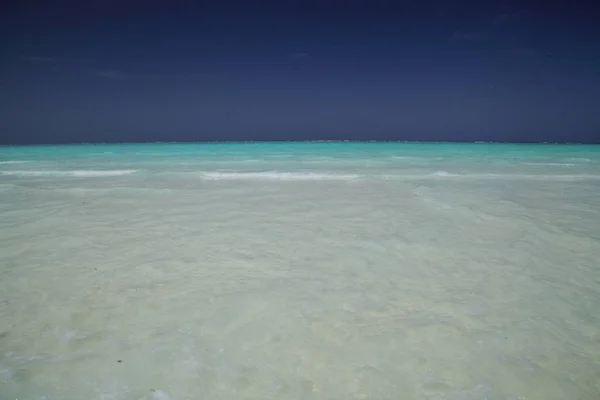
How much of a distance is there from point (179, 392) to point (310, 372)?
2.67ft

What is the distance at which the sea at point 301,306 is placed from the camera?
6.92ft

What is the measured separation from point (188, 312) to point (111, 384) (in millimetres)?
857

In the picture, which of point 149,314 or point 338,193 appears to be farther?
point 338,193

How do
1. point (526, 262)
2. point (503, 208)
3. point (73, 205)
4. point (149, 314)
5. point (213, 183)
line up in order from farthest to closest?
point (213, 183)
point (73, 205)
point (503, 208)
point (526, 262)
point (149, 314)

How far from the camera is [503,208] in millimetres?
6863

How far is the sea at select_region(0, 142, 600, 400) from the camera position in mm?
A: 2109

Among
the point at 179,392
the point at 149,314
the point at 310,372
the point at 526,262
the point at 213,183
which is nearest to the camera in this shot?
the point at 179,392

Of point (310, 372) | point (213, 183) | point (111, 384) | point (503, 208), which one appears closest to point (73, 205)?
point (213, 183)

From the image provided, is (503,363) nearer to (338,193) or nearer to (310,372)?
(310,372)

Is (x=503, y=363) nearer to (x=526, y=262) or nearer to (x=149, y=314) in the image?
(x=526, y=262)

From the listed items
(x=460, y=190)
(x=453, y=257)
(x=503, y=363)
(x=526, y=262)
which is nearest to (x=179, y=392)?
(x=503, y=363)

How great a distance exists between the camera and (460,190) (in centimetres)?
929

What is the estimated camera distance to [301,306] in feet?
9.84

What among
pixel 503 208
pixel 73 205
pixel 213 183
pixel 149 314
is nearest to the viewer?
pixel 149 314
